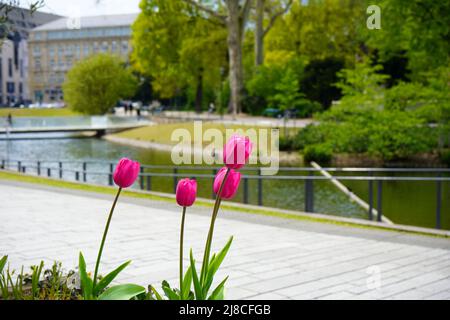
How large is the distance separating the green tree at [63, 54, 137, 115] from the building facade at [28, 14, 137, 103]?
17.1m

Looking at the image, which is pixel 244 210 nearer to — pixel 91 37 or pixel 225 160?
pixel 225 160

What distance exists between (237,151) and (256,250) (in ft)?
17.2

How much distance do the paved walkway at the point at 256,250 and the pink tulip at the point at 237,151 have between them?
307 cm

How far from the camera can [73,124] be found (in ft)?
186

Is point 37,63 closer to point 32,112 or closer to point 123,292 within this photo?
point 32,112

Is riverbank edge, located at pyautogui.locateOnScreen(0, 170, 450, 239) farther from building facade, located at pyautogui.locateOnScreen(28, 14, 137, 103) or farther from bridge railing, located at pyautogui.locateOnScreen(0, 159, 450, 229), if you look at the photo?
building facade, located at pyautogui.locateOnScreen(28, 14, 137, 103)

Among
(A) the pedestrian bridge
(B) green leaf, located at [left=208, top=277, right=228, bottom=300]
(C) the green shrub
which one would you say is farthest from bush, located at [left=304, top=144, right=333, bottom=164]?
(B) green leaf, located at [left=208, top=277, right=228, bottom=300]

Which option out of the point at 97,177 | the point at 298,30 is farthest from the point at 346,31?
the point at 97,177

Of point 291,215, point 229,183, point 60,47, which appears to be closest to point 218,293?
point 229,183

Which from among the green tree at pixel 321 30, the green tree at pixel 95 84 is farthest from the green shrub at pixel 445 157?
the green tree at pixel 95 84

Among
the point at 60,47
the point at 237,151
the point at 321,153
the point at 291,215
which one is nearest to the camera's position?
the point at 237,151

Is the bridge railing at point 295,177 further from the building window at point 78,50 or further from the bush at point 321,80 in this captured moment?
the building window at point 78,50

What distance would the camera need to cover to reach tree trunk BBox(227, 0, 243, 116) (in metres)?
49.2

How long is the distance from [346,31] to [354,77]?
23.4 metres
